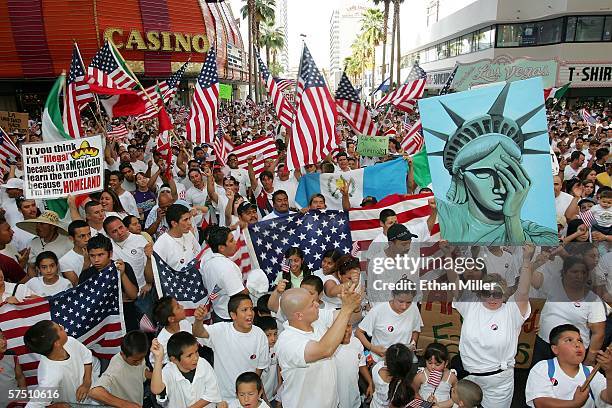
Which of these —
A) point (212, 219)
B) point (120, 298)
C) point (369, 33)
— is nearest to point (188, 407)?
point (120, 298)

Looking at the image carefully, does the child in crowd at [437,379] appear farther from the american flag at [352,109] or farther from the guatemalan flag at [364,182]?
the american flag at [352,109]

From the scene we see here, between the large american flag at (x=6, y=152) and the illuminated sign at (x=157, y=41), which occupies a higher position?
the illuminated sign at (x=157, y=41)

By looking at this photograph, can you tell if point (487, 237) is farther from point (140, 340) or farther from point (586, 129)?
point (586, 129)

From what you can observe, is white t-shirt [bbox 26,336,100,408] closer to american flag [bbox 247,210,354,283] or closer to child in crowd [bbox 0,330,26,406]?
child in crowd [bbox 0,330,26,406]

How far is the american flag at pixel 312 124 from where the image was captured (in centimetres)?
717

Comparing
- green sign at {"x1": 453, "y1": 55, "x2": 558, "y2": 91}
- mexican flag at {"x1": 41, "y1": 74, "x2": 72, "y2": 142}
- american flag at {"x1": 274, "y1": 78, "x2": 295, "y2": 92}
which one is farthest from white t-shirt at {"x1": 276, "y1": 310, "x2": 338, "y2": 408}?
green sign at {"x1": 453, "y1": 55, "x2": 558, "y2": 91}

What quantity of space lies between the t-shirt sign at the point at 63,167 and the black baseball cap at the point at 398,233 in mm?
3746

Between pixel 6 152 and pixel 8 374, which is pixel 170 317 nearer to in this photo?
pixel 8 374

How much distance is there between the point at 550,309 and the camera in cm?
434

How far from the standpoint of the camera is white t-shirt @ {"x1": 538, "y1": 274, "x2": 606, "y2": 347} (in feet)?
13.5

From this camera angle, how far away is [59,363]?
12.3 ft

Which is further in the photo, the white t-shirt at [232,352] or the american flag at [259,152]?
the american flag at [259,152]

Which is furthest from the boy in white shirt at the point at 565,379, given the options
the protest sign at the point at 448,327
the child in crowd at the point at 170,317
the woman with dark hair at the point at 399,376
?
the child in crowd at the point at 170,317

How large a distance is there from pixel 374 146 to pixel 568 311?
20.8 feet
